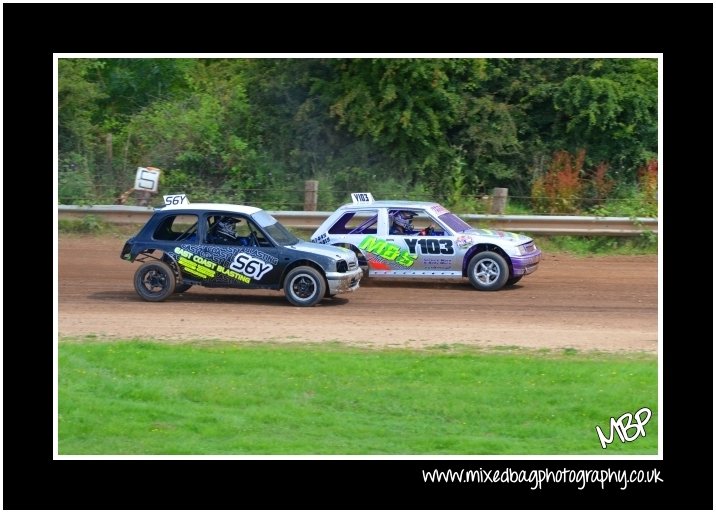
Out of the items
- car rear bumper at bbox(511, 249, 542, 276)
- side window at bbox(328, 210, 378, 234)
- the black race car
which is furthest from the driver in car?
car rear bumper at bbox(511, 249, 542, 276)

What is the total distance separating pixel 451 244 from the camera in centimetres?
1703

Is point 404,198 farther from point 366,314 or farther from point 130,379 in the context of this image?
point 130,379

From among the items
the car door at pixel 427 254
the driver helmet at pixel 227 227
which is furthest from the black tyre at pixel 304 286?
the car door at pixel 427 254

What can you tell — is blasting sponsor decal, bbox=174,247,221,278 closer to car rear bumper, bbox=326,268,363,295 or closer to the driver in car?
car rear bumper, bbox=326,268,363,295

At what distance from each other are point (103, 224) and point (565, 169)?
10.4 metres

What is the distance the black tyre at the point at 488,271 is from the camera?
1697 cm

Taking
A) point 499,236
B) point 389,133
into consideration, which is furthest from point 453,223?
point 389,133

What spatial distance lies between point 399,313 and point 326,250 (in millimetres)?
1462

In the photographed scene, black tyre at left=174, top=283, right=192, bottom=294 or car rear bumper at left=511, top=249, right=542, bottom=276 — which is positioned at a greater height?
car rear bumper at left=511, top=249, right=542, bottom=276

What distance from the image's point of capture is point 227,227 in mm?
16016

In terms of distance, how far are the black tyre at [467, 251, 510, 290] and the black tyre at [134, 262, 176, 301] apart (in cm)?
470

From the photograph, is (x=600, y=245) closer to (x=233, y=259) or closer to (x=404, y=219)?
(x=404, y=219)

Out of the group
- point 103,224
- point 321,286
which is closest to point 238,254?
point 321,286

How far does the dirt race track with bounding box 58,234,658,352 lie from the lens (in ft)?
45.9
